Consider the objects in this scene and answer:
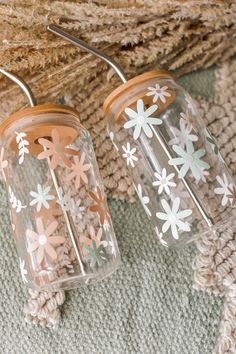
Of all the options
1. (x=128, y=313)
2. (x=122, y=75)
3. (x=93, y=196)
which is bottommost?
(x=128, y=313)

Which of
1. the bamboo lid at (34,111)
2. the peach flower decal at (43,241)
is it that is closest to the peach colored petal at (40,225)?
the peach flower decal at (43,241)

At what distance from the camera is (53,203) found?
632mm

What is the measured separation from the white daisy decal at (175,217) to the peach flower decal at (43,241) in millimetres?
115

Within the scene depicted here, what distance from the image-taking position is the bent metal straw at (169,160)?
646 mm

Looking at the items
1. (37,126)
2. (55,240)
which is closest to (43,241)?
(55,240)

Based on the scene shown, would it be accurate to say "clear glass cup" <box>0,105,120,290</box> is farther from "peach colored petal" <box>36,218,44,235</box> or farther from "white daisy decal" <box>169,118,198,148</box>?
"white daisy decal" <box>169,118,198,148</box>

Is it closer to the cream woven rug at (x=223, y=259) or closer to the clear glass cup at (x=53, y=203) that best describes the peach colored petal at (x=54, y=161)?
the clear glass cup at (x=53, y=203)

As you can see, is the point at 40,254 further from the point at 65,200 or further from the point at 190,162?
the point at 190,162

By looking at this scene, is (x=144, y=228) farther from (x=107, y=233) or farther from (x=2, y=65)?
(x=2, y=65)

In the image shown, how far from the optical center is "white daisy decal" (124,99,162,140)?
0.65 meters

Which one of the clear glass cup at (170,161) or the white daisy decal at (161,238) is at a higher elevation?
the clear glass cup at (170,161)

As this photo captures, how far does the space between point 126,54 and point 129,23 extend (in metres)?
0.04

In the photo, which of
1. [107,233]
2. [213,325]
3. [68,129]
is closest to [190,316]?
[213,325]

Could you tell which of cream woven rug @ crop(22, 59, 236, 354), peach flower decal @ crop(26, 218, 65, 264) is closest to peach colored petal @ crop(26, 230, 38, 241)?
peach flower decal @ crop(26, 218, 65, 264)
